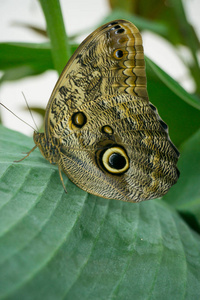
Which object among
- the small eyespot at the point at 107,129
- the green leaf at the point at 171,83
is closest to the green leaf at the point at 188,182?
the green leaf at the point at 171,83

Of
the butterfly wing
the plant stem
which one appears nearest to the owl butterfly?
the butterfly wing

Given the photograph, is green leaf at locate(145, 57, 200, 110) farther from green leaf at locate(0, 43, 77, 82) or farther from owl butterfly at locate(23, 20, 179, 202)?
green leaf at locate(0, 43, 77, 82)

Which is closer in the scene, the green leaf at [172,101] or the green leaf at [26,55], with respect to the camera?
the green leaf at [172,101]

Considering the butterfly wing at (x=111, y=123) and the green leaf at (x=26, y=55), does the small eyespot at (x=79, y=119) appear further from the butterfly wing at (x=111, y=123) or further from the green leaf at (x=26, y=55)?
→ the green leaf at (x=26, y=55)

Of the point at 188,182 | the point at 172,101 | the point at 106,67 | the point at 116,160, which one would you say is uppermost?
the point at 106,67

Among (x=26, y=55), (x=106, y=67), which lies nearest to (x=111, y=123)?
(x=106, y=67)

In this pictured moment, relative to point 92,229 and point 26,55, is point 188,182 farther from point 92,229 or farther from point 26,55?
point 26,55
